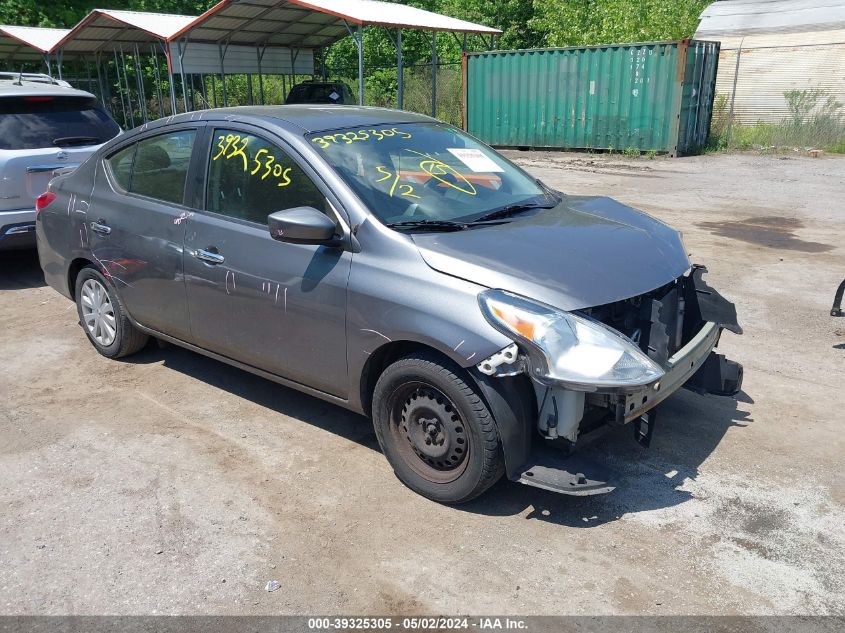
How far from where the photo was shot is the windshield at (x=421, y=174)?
12.6ft

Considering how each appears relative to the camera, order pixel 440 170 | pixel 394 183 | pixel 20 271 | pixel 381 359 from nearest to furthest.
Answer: pixel 381 359 < pixel 394 183 < pixel 440 170 < pixel 20 271

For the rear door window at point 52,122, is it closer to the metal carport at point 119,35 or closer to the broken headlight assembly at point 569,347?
the broken headlight assembly at point 569,347

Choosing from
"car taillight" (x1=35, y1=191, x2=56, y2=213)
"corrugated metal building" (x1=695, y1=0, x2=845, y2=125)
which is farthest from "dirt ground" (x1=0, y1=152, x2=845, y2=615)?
"corrugated metal building" (x1=695, y1=0, x2=845, y2=125)

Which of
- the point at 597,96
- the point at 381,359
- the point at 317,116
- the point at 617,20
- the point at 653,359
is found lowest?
the point at 381,359

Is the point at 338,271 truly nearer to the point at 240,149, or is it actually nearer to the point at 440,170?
the point at 440,170

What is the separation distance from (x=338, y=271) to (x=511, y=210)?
3.57ft

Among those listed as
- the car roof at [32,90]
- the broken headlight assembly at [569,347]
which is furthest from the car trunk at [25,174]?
the broken headlight assembly at [569,347]

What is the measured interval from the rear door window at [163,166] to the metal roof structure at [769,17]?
21.2m

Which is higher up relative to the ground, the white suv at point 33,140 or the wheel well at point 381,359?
the white suv at point 33,140

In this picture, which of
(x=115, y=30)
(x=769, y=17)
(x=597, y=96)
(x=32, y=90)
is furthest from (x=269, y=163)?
(x=769, y=17)

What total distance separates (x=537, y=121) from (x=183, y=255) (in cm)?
1668

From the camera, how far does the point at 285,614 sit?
2.87m

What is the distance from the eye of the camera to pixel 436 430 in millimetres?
3498

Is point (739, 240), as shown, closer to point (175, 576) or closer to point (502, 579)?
point (502, 579)
